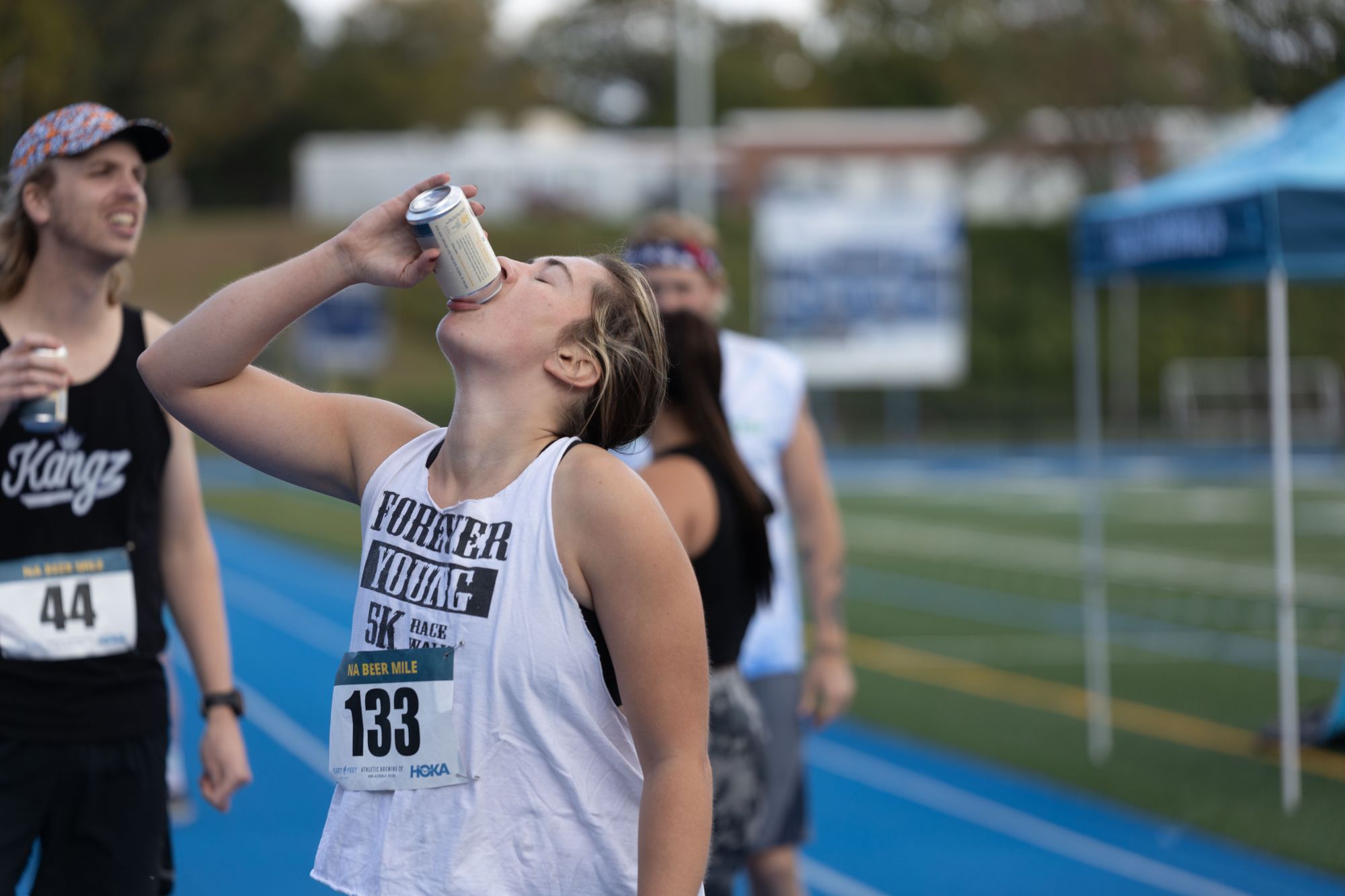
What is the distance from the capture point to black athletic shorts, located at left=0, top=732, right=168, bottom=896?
306 cm

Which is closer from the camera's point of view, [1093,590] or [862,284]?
[1093,590]

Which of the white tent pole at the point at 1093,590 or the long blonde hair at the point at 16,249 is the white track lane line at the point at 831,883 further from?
the long blonde hair at the point at 16,249

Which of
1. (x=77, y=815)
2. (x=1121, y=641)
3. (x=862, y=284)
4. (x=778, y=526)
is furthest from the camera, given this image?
(x=862, y=284)

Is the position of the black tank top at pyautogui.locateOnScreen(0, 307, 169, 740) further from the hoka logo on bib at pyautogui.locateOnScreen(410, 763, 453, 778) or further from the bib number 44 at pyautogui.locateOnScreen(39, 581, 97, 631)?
the hoka logo on bib at pyautogui.locateOnScreen(410, 763, 453, 778)

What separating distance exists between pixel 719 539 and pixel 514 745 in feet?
4.64

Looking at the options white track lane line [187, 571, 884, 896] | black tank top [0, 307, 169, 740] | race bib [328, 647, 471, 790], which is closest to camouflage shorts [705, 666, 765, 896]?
white track lane line [187, 571, 884, 896]

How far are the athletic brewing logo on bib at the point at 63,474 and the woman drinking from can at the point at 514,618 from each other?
895 mm

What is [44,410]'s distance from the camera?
298cm

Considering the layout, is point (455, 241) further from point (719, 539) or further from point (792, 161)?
point (792, 161)

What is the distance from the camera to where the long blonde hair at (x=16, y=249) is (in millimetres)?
3293

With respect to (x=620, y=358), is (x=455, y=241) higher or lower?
higher

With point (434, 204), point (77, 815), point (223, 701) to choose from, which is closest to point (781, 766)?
point (223, 701)

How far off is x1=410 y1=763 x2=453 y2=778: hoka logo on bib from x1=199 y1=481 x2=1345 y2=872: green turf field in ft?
15.4

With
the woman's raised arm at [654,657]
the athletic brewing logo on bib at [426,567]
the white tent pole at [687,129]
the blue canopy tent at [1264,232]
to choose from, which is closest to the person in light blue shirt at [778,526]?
the athletic brewing logo on bib at [426,567]
